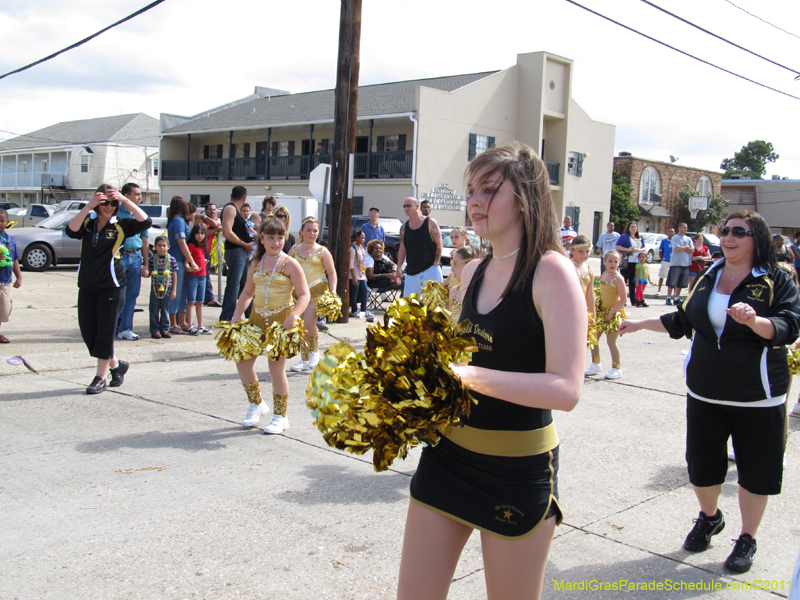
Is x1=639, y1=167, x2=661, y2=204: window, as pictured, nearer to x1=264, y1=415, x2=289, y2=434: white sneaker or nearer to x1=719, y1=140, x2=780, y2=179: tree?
x1=264, y1=415, x2=289, y2=434: white sneaker

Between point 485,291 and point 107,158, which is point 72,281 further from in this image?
point 107,158

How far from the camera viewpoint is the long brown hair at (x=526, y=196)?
6.75ft

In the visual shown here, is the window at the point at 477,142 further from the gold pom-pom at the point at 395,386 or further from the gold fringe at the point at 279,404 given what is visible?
the gold pom-pom at the point at 395,386

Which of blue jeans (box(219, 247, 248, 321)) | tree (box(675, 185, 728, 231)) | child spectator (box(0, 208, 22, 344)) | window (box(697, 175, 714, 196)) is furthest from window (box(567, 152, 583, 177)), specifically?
child spectator (box(0, 208, 22, 344))

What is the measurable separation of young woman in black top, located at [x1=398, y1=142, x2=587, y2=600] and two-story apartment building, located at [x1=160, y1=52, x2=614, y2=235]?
1007 inches

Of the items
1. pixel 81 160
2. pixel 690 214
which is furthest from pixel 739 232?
pixel 81 160

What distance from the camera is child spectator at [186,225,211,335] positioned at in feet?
31.8

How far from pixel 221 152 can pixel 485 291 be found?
40.4m

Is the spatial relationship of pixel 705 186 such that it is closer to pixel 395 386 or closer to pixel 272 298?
pixel 272 298

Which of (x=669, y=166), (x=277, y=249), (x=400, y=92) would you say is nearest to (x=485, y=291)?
(x=277, y=249)

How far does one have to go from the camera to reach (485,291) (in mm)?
2203

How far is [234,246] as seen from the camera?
9.59 meters

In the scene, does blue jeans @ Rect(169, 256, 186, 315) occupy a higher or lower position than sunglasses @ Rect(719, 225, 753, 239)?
lower

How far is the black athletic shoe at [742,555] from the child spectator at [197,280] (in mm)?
7913
